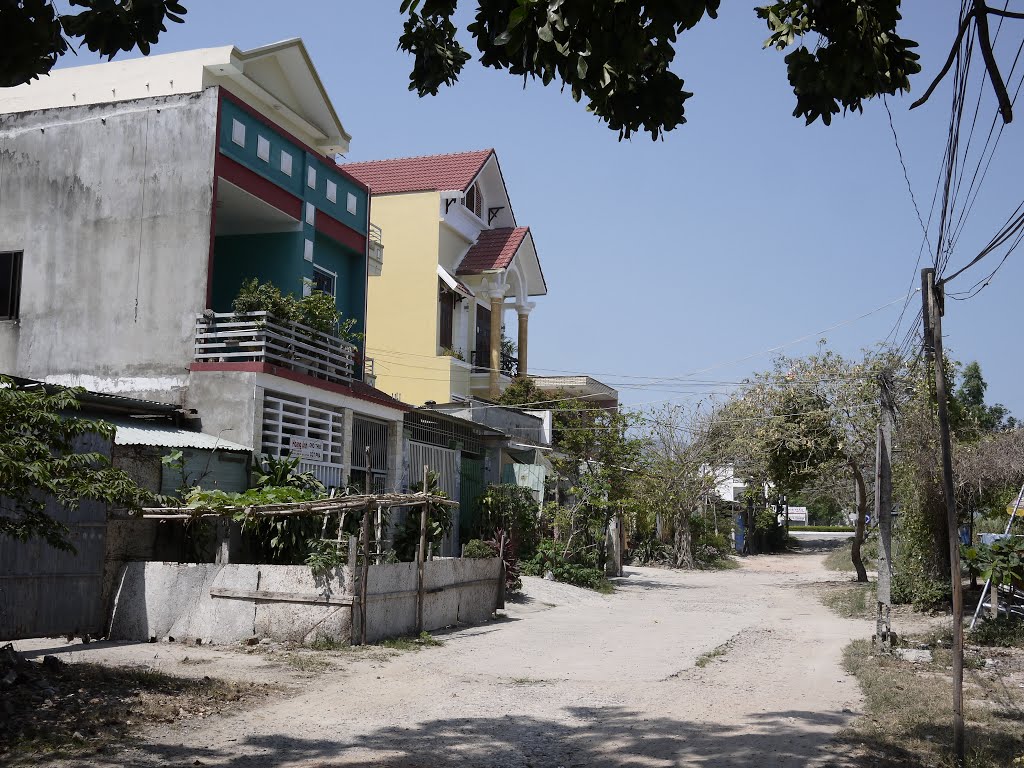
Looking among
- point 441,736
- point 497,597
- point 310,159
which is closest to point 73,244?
point 310,159

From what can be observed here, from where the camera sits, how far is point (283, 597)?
12859 millimetres

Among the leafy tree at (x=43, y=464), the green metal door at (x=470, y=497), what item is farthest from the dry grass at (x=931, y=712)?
the green metal door at (x=470, y=497)

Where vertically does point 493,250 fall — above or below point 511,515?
above

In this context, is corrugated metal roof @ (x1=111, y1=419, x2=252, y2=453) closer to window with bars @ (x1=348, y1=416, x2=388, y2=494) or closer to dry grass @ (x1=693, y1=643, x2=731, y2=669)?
window with bars @ (x1=348, y1=416, x2=388, y2=494)

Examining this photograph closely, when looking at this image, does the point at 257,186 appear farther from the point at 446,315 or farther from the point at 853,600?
the point at 853,600

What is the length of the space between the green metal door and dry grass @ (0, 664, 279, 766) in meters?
13.9

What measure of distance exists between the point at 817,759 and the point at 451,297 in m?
24.5

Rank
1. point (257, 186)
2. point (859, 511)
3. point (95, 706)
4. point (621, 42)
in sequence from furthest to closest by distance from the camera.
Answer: point (859, 511) < point (257, 186) < point (95, 706) < point (621, 42)

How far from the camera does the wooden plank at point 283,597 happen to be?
1284 centimetres

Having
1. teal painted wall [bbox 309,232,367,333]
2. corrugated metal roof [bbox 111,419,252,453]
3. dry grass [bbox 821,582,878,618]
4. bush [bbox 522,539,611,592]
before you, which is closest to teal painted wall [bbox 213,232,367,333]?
teal painted wall [bbox 309,232,367,333]

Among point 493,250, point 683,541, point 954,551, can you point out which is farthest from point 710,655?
point 683,541

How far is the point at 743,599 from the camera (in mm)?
24031

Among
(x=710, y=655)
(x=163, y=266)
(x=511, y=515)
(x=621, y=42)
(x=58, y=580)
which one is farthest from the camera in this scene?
(x=511, y=515)

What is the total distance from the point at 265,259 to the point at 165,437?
248 inches
